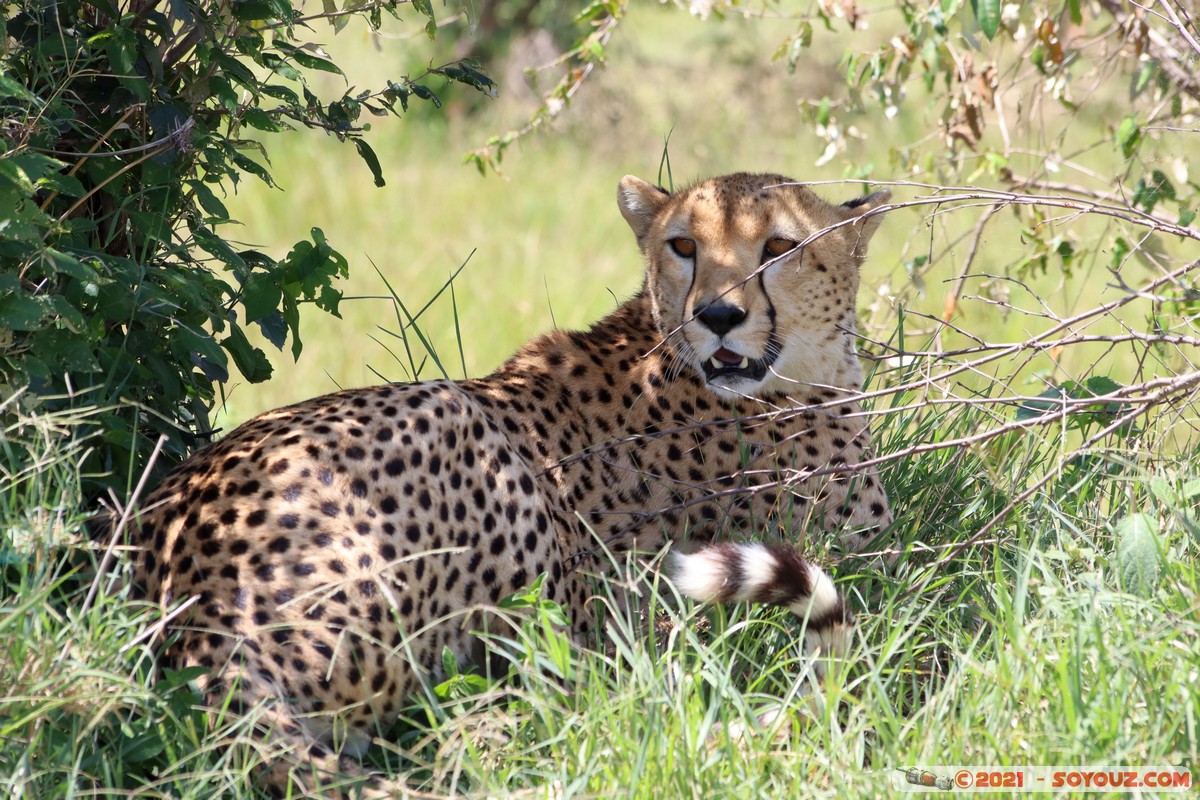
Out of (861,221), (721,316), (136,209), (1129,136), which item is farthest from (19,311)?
(1129,136)

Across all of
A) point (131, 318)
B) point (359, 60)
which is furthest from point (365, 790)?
point (359, 60)

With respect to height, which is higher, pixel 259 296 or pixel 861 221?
pixel 861 221

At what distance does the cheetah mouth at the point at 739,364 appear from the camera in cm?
305

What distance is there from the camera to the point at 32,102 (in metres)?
2.41

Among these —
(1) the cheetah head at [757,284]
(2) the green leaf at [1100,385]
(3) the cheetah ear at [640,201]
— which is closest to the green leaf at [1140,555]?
(2) the green leaf at [1100,385]

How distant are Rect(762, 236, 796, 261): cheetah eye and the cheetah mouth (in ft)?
0.72

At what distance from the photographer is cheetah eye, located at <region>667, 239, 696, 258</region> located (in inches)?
125

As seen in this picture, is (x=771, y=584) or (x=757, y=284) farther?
(x=757, y=284)

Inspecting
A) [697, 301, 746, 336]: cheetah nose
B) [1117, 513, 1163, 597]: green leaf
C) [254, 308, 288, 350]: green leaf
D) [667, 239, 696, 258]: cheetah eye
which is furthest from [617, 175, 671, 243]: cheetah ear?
[1117, 513, 1163, 597]: green leaf

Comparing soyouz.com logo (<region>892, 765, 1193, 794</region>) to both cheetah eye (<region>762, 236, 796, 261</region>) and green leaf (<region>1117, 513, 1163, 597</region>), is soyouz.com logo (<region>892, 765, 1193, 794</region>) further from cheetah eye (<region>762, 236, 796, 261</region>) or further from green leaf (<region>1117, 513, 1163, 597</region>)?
cheetah eye (<region>762, 236, 796, 261</region>)

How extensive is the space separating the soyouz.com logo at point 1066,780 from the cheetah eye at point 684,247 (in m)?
1.58

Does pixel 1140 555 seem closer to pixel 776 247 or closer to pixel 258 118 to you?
pixel 776 247

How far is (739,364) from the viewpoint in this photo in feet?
10.0

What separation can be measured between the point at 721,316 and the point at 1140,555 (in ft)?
3.39
